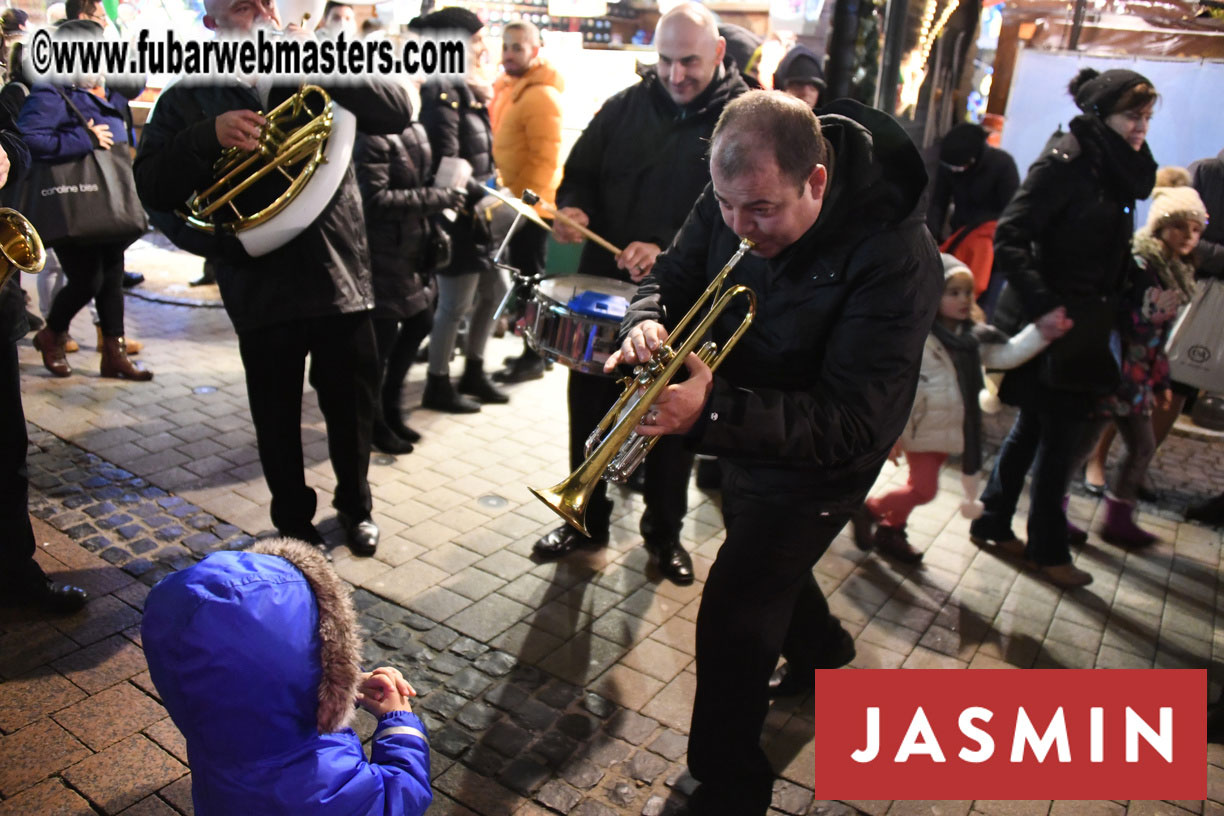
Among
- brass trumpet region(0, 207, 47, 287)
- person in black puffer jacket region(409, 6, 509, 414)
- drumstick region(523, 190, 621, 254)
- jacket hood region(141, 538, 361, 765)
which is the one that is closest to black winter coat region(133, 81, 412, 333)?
brass trumpet region(0, 207, 47, 287)

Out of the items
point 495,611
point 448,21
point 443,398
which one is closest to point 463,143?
point 448,21

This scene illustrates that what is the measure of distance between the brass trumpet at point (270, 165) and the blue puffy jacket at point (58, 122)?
8.24ft

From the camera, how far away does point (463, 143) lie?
570cm

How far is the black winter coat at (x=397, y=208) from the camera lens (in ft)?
15.5

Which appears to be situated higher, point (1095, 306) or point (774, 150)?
point (774, 150)

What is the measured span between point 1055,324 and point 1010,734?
1.83 m

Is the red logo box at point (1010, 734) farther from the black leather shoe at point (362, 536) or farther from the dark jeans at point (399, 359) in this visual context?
the dark jeans at point (399, 359)

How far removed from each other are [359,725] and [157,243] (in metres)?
9.54

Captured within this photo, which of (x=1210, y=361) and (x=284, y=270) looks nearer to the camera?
(x=284, y=270)

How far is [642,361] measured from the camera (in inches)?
94.3

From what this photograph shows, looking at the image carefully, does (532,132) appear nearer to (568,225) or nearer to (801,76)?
(801,76)

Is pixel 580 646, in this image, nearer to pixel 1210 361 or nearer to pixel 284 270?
pixel 284 270

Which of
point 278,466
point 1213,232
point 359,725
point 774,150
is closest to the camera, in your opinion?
point 774,150

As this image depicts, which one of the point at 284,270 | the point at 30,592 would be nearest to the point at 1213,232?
the point at 284,270
